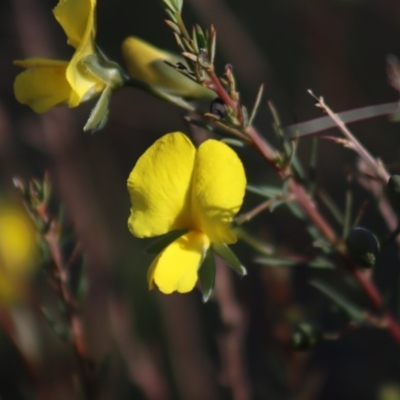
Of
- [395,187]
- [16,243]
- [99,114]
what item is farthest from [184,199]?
[16,243]

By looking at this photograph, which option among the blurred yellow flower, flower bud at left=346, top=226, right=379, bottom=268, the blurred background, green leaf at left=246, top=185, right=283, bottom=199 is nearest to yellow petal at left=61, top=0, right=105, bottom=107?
green leaf at left=246, top=185, right=283, bottom=199

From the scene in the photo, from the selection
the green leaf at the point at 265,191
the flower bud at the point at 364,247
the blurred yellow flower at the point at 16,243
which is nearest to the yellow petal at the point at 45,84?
the green leaf at the point at 265,191

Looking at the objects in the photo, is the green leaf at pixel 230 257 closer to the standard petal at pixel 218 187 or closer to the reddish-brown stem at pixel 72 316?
the standard petal at pixel 218 187

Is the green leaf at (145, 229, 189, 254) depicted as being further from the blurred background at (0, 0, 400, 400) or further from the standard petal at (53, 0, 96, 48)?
the blurred background at (0, 0, 400, 400)

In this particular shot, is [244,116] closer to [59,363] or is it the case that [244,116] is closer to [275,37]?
[59,363]

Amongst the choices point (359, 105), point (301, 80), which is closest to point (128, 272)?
point (359, 105)
